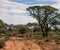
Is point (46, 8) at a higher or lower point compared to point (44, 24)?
higher

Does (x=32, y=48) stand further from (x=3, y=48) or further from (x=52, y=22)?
(x=52, y=22)

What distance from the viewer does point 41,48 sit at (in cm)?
2894

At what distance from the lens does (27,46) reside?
28.1 meters

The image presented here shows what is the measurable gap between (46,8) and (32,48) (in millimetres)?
38401

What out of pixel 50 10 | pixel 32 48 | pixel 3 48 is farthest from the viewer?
pixel 50 10

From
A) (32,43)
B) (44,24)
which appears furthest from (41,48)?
(44,24)

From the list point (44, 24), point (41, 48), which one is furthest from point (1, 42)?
point (44, 24)

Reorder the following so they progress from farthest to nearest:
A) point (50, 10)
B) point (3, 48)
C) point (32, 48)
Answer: point (50, 10)
point (32, 48)
point (3, 48)

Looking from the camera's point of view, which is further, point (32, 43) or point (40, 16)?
point (40, 16)

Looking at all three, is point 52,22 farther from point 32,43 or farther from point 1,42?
point 1,42

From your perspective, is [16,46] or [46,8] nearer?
[16,46]

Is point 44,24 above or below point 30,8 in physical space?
below

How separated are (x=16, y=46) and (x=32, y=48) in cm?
208

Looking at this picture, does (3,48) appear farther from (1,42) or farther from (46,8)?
(46,8)
